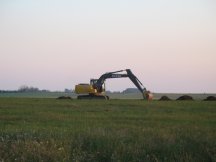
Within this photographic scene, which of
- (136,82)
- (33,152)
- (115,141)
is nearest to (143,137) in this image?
(115,141)

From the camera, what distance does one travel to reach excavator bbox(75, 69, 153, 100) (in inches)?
2286

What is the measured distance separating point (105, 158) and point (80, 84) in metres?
47.5

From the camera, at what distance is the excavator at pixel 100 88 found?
58.1 m

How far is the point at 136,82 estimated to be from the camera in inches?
2334

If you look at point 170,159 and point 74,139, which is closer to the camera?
point 170,159

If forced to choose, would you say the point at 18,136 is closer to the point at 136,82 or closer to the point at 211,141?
the point at 211,141

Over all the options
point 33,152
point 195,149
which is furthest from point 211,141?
point 33,152

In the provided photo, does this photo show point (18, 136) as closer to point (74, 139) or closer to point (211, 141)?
point (74, 139)

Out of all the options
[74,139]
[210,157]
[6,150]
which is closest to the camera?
[210,157]

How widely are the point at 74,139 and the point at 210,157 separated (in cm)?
383

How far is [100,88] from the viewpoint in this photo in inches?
2355

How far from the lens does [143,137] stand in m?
13.8

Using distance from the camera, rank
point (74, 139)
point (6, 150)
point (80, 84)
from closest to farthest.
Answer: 1. point (6, 150)
2. point (74, 139)
3. point (80, 84)

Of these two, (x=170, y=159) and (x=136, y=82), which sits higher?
(x=136, y=82)
